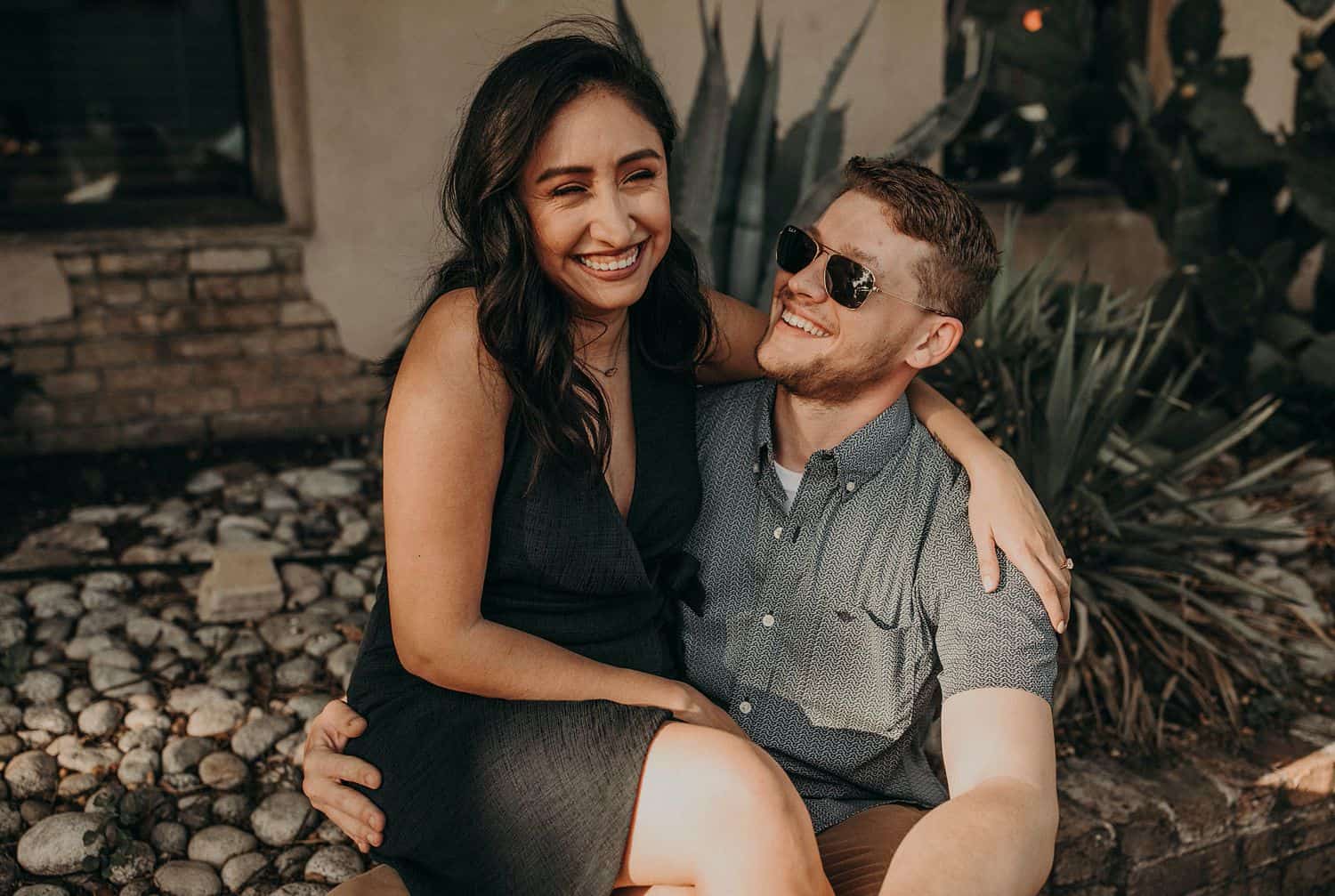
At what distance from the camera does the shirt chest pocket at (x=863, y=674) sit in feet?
6.59

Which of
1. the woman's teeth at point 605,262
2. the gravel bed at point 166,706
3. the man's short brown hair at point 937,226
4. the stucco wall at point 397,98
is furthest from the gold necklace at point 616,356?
the stucco wall at point 397,98

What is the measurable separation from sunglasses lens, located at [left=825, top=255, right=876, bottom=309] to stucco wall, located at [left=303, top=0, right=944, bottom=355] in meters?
2.63

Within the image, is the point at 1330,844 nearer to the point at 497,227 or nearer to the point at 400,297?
the point at 497,227

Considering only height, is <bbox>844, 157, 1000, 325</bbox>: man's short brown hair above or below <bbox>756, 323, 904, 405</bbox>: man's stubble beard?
above

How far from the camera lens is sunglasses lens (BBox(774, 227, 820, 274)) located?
6.93 ft

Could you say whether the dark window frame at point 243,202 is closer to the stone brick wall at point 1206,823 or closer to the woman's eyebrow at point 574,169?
the woman's eyebrow at point 574,169

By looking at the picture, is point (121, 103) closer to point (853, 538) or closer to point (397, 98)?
point (397, 98)

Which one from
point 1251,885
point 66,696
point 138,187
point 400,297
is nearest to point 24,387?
point 138,187

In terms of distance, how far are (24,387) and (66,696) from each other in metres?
1.91

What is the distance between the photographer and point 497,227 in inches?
72.8

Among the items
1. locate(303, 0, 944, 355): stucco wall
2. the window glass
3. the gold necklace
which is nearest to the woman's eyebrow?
the gold necklace

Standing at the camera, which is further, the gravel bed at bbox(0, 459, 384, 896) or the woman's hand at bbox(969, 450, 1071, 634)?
the gravel bed at bbox(0, 459, 384, 896)

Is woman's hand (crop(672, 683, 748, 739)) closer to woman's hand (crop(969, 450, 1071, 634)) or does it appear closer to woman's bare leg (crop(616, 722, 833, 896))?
woman's bare leg (crop(616, 722, 833, 896))

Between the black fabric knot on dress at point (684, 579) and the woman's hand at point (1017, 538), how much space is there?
0.49m
